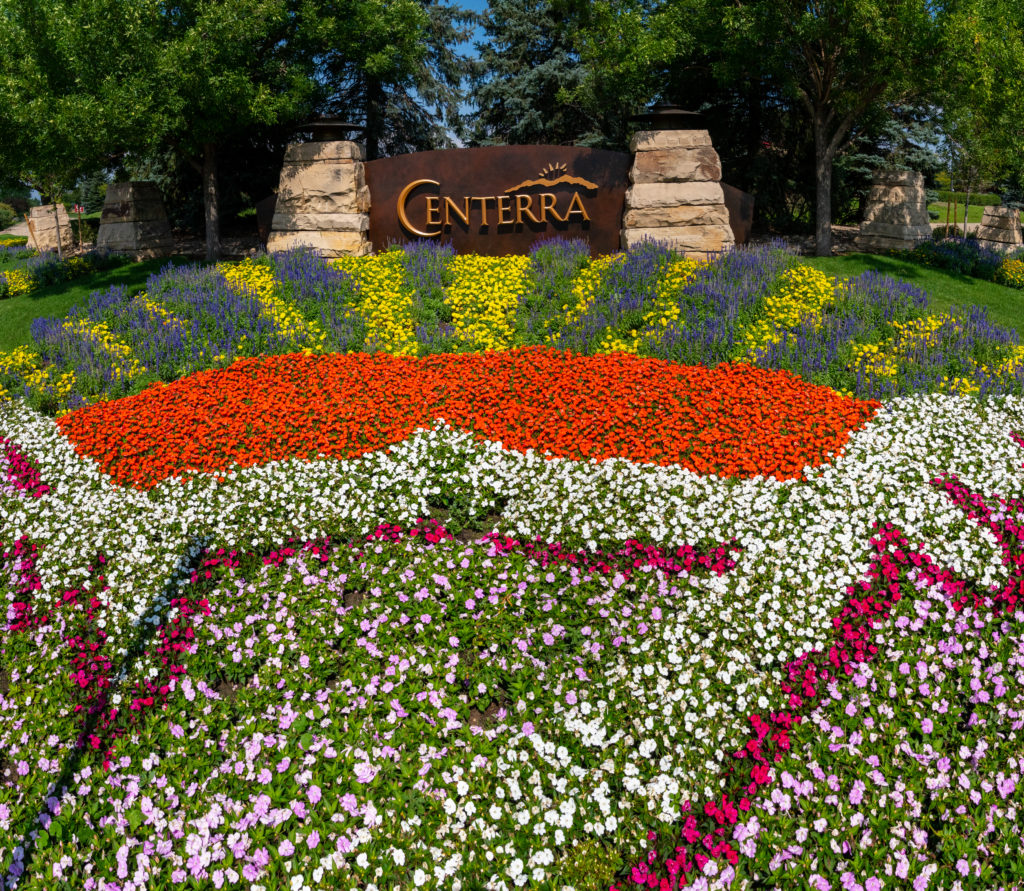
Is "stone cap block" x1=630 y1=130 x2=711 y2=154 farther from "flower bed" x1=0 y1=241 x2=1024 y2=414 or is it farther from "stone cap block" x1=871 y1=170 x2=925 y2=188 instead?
"stone cap block" x1=871 y1=170 x2=925 y2=188

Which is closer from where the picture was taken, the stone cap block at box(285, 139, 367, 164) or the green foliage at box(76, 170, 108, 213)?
the stone cap block at box(285, 139, 367, 164)

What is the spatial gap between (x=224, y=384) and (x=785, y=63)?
13.5 meters

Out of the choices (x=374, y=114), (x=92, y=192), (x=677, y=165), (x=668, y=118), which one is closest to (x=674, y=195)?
(x=677, y=165)

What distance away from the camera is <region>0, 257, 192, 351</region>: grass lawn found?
40.0ft

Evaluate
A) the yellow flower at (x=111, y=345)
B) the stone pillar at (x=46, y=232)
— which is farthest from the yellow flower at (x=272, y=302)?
the stone pillar at (x=46, y=232)

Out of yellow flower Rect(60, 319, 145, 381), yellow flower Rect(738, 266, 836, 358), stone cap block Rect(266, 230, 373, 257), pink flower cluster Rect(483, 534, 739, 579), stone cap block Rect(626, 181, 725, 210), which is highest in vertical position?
stone cap block Rect(626, 181, 725, 210)

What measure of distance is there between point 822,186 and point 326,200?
420 inches

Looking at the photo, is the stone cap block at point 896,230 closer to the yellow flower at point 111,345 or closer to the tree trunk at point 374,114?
the tree trunk at point 374,114

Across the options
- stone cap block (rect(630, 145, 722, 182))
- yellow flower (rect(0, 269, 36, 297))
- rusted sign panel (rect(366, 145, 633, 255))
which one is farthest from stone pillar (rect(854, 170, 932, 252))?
yellow flower (rect(0, 269, 36, 297))

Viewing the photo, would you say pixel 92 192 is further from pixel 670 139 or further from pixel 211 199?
pixel 670 139

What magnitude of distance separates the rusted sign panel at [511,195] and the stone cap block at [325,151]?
0.49 metres

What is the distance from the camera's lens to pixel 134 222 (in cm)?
1817

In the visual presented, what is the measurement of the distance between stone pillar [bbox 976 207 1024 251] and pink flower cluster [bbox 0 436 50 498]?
25121mm

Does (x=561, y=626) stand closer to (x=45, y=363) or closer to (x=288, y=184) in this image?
(x=45, y=363)
